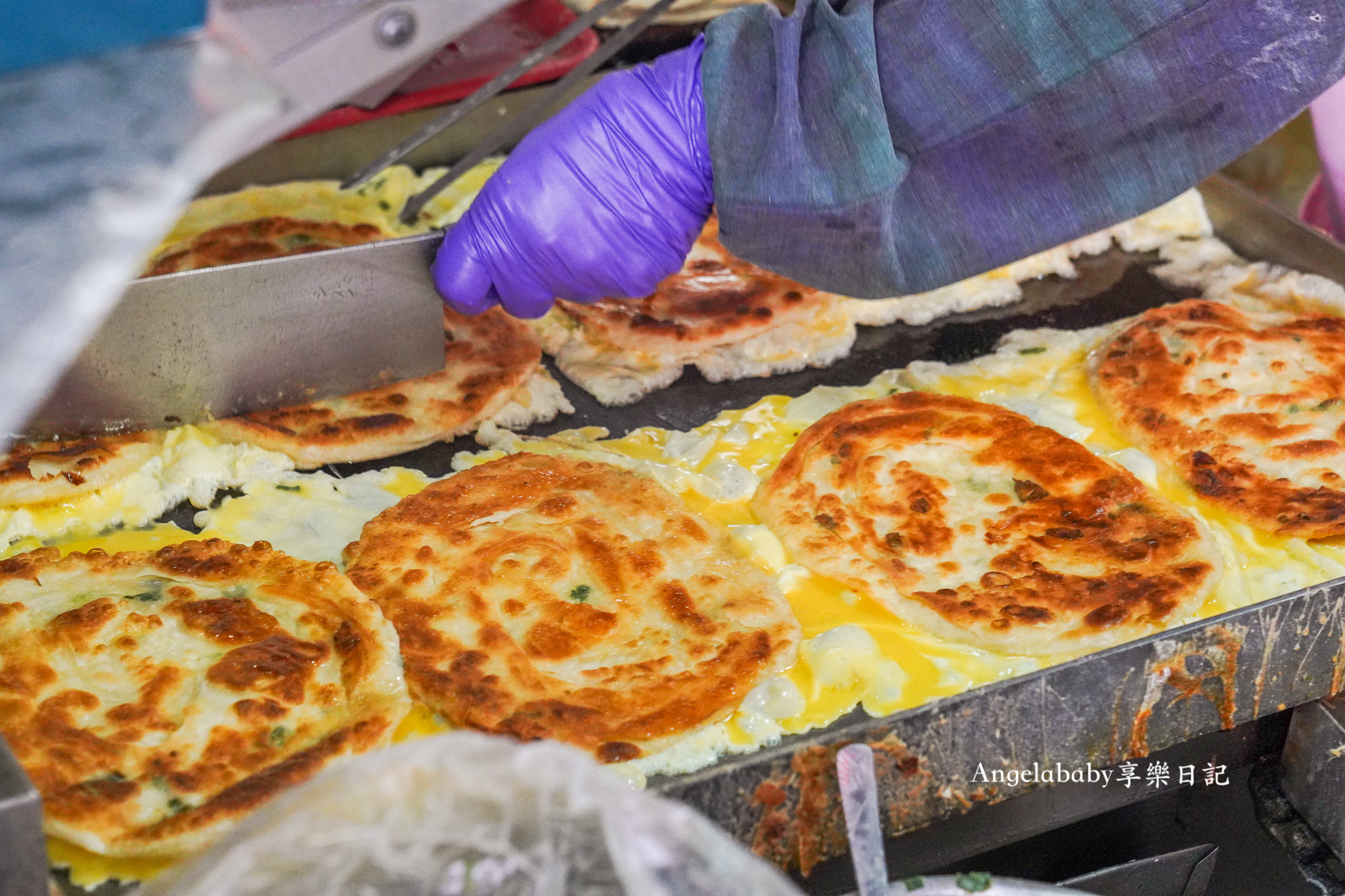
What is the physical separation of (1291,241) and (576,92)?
7.16ft

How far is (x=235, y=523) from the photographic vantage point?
2.51 metres

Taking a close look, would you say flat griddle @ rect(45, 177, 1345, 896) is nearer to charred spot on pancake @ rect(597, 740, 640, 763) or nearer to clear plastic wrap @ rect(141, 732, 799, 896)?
charred spot on pancake @ rect(597, 740, 640, 763)

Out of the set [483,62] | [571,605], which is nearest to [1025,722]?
[571,605]

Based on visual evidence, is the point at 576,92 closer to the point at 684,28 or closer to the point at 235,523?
the point at 684,28

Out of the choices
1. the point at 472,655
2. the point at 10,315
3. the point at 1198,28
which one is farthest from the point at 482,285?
the point at 10,315

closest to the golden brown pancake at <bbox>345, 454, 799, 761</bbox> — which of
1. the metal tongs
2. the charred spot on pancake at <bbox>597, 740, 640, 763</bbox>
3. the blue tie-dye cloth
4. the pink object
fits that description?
the charred spot on pancake at <bbox>597, 740, 640, 763</bbox>

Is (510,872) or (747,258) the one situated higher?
(747,258)

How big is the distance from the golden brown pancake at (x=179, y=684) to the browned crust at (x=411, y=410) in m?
0.41

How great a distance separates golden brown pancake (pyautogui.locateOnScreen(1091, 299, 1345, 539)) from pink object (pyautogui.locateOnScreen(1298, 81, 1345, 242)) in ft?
2.27

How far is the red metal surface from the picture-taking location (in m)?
3.69

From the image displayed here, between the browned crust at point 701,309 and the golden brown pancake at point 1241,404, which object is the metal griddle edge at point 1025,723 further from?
the browned crust at point 701,309

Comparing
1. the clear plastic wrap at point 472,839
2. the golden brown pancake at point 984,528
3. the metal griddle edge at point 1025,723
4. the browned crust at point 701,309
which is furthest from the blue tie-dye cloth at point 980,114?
the clear plastic wrap at point 472,839

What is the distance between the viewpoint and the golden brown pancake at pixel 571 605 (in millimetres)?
2141

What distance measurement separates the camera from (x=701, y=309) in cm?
332
